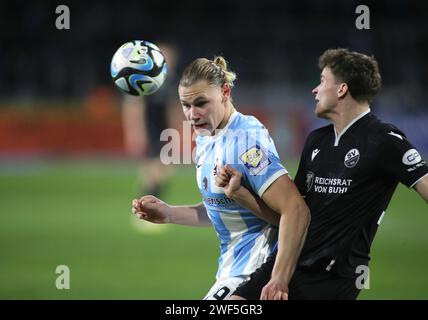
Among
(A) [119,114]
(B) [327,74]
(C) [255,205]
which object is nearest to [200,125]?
A: (C) [255,205]

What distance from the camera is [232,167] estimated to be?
172 inches

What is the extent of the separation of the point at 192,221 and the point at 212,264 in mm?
4323

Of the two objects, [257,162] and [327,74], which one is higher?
[327,74]

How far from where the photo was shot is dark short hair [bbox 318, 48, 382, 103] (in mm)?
4578

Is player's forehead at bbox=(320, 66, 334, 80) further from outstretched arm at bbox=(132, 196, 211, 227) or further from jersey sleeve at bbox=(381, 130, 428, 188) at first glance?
outstretched arm at bbox=(132, 196, 211, 227)

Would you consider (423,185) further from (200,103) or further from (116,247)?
(116,247)

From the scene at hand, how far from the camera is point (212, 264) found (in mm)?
9328

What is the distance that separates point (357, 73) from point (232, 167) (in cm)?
100

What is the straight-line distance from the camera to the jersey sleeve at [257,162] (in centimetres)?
426

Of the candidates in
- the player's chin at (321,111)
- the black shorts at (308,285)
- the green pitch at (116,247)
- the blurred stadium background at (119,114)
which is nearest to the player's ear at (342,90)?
the player's chin at (321,111)

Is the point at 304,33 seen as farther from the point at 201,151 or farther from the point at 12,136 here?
the point at 201,151

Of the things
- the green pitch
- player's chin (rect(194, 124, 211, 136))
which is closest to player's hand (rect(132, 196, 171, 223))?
player's chin (rect(194, 124, 211, 136))

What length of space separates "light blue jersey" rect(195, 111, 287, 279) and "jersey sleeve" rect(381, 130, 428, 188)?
0.67 m
